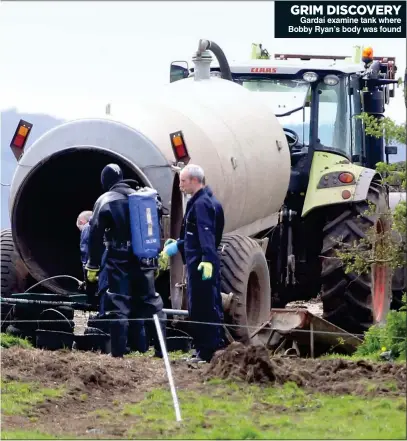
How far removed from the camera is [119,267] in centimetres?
1380

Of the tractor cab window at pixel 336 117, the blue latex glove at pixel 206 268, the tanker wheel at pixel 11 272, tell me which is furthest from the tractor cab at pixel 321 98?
the blue latex glove at pixel 206 268

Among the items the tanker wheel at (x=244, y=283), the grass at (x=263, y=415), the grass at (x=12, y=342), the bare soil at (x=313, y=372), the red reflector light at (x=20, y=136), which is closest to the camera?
the grass at (x=263, y=415)

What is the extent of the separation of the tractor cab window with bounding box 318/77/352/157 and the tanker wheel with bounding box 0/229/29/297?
→ 397 cm

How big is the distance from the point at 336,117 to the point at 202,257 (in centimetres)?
449

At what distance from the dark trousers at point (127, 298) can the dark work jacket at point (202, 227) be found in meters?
0.51

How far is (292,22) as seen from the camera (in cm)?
1675

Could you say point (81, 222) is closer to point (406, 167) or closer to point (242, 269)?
point (242, 269)

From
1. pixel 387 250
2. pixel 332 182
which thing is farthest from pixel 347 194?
pixel 387 250

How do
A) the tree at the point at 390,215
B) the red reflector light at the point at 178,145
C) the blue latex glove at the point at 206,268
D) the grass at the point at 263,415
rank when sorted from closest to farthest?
the grass at the point at 263,415
the tree at the point at 390,215
the blue latex glove at the point at 206,268
the red reflector light at the point at 178,145

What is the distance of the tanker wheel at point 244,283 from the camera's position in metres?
14.4

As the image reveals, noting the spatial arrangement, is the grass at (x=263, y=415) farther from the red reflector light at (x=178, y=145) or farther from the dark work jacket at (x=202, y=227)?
the red reflector light at (x=178, y=145)

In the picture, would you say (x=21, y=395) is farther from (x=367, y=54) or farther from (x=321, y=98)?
(x=367, y=54)

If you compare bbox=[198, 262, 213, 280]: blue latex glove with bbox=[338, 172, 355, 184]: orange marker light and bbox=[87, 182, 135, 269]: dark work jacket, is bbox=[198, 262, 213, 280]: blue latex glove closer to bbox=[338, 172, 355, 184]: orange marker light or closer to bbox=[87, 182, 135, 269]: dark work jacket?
bbox=[87, 182, 135, 269]: dark work jacket

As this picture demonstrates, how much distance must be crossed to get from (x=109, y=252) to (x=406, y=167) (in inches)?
148
